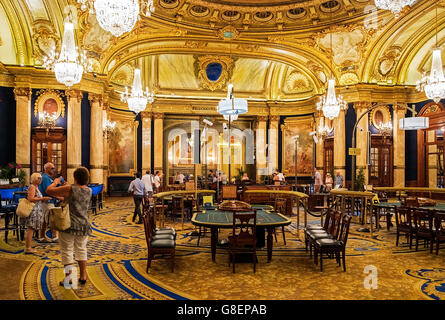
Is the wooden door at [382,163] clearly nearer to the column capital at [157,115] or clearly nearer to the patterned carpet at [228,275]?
the patterned carpet at [228,275]

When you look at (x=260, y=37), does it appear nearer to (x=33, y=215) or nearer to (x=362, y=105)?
(x=362, y=105)

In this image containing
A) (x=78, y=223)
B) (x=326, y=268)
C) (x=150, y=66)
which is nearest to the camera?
(x=78, y=223)

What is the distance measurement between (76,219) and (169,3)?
32.2 ft

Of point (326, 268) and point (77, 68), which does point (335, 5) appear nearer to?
point (77, 68)

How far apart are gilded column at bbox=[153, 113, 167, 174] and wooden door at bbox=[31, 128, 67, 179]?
6.38 meters

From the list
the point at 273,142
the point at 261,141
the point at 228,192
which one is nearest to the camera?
the point at 228,192

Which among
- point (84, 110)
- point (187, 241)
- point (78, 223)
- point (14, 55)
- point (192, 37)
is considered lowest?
point (187, 241)

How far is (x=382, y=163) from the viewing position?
15.4m

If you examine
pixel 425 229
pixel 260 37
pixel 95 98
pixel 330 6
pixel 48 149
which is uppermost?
pixel 330 6

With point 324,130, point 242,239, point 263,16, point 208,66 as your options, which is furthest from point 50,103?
point 324,130

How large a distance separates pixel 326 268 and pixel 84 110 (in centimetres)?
1070
